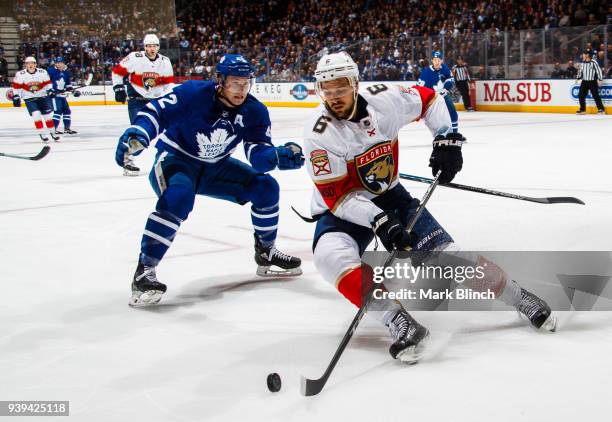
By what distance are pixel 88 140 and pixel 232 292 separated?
9458 mm

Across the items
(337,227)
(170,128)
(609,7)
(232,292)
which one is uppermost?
(609,7)

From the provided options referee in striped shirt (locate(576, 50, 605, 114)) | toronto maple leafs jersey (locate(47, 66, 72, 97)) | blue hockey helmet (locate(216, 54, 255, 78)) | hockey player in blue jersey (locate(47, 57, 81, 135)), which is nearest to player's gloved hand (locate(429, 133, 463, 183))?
blue hockey helmet (locate(216, 54, 255, 78))

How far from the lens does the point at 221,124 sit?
150 inches

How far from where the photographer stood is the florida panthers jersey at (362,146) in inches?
115

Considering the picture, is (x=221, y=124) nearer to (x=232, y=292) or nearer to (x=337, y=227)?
(x=232, y=292)

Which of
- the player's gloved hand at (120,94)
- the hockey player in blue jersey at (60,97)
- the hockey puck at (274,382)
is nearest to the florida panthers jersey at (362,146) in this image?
the hockey puck at (274,382)

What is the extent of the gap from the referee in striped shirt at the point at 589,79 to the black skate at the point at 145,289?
40.3ft

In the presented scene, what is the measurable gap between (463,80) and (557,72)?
2008 mm

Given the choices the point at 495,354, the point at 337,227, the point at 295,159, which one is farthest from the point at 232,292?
the point at 495,354

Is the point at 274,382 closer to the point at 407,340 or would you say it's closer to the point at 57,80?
the point at 407,340

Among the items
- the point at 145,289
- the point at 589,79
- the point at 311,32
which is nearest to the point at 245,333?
the point at 145,289

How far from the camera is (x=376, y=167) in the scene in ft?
10.2

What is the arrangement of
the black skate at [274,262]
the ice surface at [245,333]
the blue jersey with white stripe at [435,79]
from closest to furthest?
the ice surface at [245,333] → the black skate at [274,262] → the blue jersey with white stripe at [435,79]

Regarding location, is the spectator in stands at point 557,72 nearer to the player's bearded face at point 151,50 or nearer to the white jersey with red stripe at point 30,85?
the player's bearded face at point 151,50
